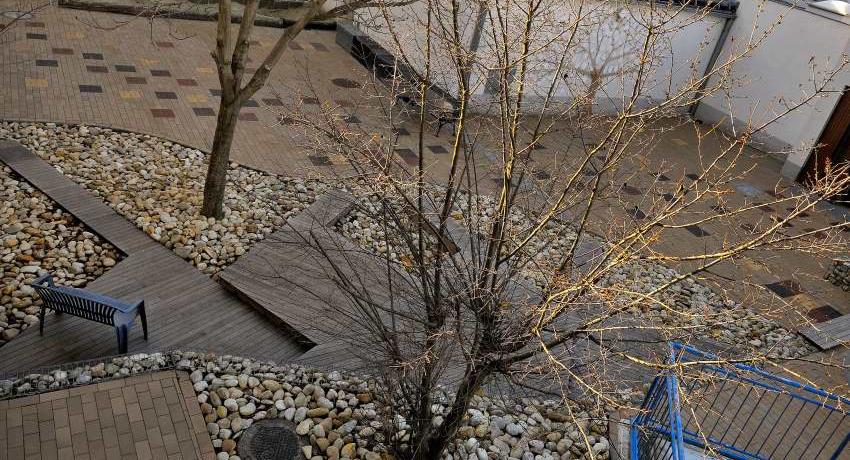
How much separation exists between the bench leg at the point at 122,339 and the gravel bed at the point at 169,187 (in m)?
1.65

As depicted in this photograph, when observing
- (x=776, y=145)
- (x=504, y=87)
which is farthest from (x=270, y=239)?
(x=776, y=145)

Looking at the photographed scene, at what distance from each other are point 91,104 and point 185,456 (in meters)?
7.97

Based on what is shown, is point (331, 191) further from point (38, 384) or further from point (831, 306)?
point (831, 306)

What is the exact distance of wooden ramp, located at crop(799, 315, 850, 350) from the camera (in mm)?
8857

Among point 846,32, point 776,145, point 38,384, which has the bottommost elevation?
point 38,384

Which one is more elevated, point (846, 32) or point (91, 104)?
point (846, 32)

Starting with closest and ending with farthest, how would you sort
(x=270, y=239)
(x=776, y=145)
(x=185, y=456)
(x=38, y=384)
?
(x=185, y=456) < (x=38, y=384) < (x=270, y=239) < (x=776, y=145)

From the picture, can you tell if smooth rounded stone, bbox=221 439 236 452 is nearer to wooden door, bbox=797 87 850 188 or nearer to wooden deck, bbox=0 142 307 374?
wooden deck, bbox=0 142 307 374

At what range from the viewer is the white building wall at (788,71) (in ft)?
44.9

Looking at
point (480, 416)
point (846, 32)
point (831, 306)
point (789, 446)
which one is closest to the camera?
point (480, 416)

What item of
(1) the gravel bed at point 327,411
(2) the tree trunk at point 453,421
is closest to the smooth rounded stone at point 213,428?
(1) the gravel bed at point 327,411

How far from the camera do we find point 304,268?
8.30 meters

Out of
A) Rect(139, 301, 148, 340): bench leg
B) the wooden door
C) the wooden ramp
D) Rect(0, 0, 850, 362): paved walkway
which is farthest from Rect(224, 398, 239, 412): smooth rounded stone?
the wooden door

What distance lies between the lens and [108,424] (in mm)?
5832
